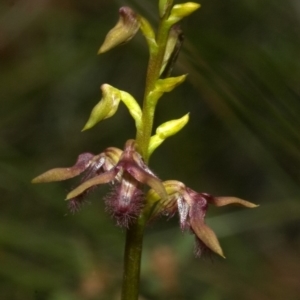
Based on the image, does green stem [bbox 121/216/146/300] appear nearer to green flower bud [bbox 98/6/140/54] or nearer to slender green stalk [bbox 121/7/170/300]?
slender green stalk [bbox 121/7/170/300]

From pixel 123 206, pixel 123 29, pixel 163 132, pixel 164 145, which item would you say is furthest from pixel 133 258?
pixel 164 145

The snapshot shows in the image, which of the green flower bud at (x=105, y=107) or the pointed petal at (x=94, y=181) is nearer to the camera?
the pointed petal at (x=94, y=181)

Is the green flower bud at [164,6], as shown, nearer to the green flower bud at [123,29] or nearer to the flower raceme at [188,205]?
the green flower bud at [123,29]

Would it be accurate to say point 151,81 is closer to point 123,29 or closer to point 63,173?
point 123,29

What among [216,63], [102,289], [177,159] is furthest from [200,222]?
[177,159]

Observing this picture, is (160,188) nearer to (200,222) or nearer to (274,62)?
(200,222)

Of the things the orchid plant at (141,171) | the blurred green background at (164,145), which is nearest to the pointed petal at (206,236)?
the orchid plant at (141,171)
